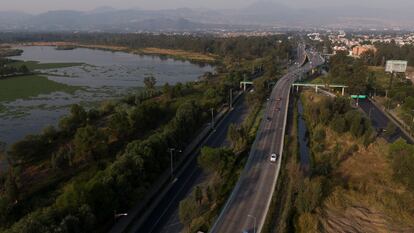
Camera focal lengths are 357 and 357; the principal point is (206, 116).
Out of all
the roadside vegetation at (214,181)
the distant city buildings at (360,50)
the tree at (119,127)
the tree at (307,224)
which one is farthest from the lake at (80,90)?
the distant city buildings at (360,50)

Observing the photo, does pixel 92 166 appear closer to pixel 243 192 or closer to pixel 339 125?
pixel 243 192

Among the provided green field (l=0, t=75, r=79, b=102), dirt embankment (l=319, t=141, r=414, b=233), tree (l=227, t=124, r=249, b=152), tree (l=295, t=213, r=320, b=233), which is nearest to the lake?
green field (l=0, t=75, r=79, b=102)

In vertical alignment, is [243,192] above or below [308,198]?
below

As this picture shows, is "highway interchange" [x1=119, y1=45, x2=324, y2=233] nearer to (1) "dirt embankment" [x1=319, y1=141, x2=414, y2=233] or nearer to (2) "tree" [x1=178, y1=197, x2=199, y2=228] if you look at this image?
(2) "tree" [x1=178, y1=197, x2=199, y2=228]

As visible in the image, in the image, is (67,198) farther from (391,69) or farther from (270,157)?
(391,69)

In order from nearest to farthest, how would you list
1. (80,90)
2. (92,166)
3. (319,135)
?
1. (92,166)
2. (319,135)
3. (80,90)

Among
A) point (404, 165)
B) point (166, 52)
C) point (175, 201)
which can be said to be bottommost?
point (175, 201)

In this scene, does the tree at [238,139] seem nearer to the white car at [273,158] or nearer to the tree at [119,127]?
the white car at [273,158]

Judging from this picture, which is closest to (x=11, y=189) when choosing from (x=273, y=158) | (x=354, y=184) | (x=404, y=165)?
(x=273, y=158)
